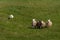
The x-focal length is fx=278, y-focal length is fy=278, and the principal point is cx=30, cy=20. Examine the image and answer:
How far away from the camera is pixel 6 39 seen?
1819cm

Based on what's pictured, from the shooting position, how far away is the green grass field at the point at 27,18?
18906mm

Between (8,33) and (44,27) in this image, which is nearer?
(8,33)

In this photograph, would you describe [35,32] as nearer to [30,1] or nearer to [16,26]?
[16,26]

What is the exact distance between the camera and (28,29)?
20578 mm

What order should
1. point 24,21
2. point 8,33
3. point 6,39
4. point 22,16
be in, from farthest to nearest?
point 22,16 < point 24,21 < point 8,33 < point 6,39

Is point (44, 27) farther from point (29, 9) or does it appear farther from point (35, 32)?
point (29, 9)

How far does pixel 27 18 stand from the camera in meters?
24.4

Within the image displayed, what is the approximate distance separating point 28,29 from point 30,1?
11.8 m

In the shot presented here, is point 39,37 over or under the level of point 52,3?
under

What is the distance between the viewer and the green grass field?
18906 mm

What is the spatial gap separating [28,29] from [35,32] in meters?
1.09

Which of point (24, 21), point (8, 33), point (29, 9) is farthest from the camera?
point (29, 9)

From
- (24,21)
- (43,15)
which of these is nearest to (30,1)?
(43,15)

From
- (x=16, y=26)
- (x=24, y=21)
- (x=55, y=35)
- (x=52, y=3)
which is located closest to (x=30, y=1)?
(x=52, y=3)
